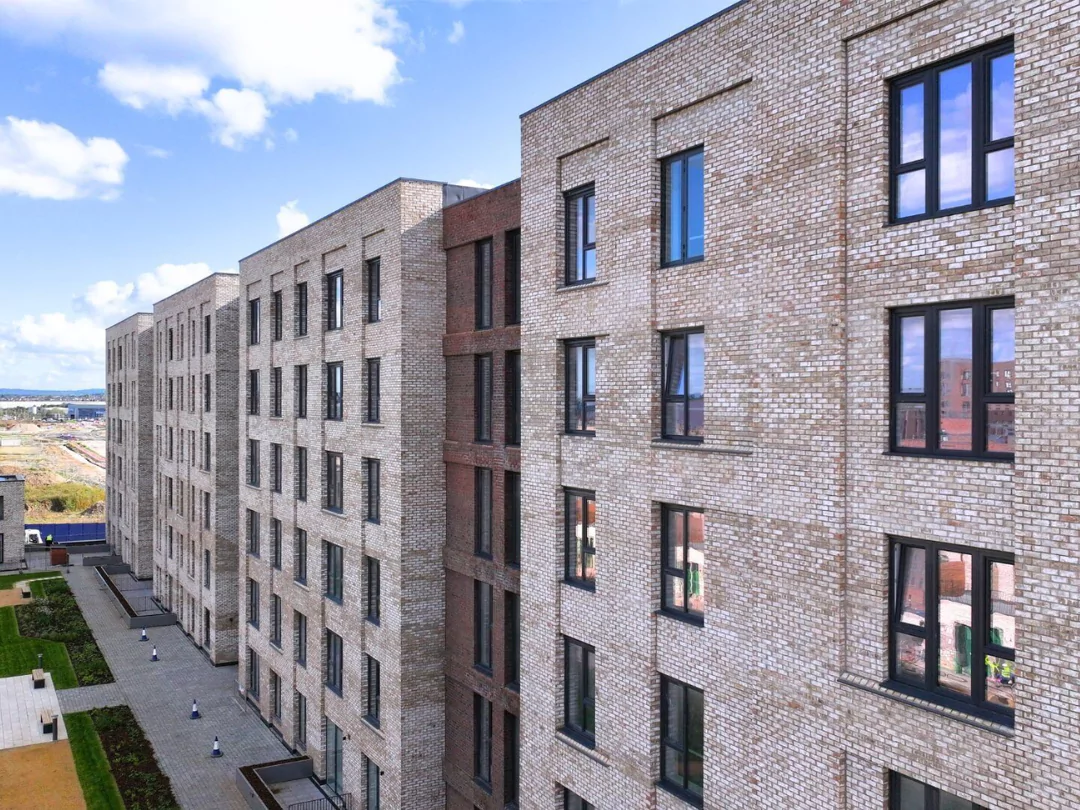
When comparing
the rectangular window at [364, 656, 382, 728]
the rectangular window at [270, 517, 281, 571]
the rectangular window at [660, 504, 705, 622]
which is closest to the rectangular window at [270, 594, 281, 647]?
the rectangular window at [270, 517, 281, 571]

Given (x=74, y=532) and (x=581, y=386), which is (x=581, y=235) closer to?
(x=581, y=386)

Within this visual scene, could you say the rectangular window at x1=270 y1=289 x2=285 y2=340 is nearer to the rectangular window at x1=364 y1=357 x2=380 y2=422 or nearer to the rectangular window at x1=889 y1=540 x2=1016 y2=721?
the rectangular window at x1=364 y1=357 x2=380 y2=422

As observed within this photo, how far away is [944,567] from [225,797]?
23.2m

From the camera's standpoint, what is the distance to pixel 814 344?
409 inches

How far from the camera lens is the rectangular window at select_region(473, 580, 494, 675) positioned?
1923 centimetres

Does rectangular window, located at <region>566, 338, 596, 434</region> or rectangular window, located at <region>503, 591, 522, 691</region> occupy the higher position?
rectangular window, located at <region>566, 338, 596, 434</region>

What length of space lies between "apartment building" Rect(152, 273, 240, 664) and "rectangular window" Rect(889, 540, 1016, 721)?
3222 centimetres

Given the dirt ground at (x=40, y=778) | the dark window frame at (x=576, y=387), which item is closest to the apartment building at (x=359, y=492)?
the dark window frame at (x=576, y=387)

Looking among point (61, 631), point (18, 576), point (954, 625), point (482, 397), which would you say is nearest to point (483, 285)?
point (482, 397)

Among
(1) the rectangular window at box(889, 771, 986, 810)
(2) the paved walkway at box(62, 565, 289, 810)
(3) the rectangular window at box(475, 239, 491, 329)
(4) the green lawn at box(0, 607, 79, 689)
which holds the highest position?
(3) the rectangular window at box(475, 239, 491, 329)

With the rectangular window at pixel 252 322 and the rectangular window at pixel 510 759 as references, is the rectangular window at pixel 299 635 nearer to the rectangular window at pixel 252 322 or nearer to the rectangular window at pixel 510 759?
the rectangular window at pixel 252 322

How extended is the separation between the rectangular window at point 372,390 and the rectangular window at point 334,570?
4.35 meters

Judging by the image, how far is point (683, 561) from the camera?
1280 cm

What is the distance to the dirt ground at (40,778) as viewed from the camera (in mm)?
23500
